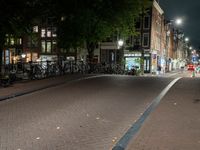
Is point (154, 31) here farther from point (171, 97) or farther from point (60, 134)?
point (60, 134)

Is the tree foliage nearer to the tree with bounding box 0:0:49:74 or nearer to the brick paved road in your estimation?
the tree with bounding box 0:0:49:74

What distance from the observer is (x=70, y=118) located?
10523mm

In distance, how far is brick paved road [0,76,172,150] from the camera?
315 inches

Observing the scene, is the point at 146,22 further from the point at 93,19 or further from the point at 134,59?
the point at 93,19

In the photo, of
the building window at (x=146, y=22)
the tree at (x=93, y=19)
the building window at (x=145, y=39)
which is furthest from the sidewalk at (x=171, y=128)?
the building window at (x=146, y=22)

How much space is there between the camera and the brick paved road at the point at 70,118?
26.3ft

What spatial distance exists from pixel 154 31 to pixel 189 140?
56.4m

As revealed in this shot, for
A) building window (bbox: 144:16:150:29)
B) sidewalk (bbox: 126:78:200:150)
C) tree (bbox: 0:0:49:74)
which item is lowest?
sidewalk (bbox: 126:78:200:150)

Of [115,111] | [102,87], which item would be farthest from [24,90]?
[115,111]

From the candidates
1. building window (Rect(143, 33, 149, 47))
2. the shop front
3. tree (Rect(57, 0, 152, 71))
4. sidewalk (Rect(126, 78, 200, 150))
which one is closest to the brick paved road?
sidewalk (Rect(126, 78, 200, 150))

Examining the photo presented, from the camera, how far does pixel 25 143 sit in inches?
310

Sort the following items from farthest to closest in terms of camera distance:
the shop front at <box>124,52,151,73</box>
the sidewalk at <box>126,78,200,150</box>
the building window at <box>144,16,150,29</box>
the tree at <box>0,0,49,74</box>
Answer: the building window at <box>144,16,150,29</box> → the shop front at <box>124,52,151,73</box> → the tree at <box>0,0,49,74</box> → the sidewalk at <box>126,78,200,150</box>

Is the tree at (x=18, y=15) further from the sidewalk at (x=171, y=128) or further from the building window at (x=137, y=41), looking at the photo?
the building window at (x=137, y=41)

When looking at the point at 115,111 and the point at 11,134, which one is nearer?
the point at 11,134
